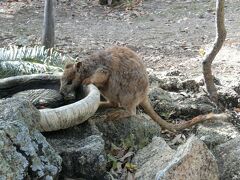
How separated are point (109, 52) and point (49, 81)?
77 cm

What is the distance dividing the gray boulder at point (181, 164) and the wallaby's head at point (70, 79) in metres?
1.12

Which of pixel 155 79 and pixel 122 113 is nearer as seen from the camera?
pixel 122 113

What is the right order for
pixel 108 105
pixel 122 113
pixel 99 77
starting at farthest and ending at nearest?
pixel 108 105 → pixel 99 77 → pixel 122 113

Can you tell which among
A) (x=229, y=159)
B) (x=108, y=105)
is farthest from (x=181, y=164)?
(x=108, y=105)

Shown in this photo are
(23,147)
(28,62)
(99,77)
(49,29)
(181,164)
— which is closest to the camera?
(23,147)

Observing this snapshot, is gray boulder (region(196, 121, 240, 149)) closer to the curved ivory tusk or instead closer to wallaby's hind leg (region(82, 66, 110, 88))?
wallaby's hind leg (region(82, 66, 110, 88))

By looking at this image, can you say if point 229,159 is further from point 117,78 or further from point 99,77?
point 99,77

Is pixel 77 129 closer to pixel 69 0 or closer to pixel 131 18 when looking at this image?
pixel 131 18

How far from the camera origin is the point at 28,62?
6160 mm

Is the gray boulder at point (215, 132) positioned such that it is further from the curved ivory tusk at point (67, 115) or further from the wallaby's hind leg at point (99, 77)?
the curved ivory tusk at point (67, 115)

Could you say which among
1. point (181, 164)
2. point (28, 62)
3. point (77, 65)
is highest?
point (77, 65)

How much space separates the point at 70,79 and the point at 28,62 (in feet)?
3.92

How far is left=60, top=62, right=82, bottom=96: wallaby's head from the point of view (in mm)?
5004

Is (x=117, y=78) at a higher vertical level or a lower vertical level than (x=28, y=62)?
higher
